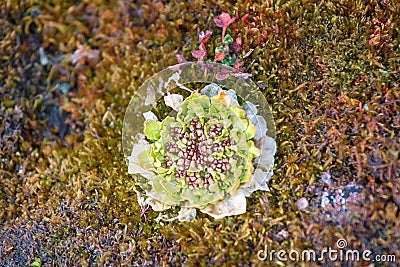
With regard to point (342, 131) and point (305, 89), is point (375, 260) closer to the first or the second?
point (342, 131)

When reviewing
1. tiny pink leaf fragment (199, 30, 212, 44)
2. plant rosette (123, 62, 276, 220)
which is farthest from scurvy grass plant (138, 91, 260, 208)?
tiny pink leaf fragment (199, 30, 212, 44)

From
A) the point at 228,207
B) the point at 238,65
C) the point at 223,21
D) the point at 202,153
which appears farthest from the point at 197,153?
the point at 223,21

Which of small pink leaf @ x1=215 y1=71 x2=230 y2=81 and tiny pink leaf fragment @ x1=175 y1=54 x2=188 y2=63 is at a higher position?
tiny pink leaf fragment @ x1=175 y1=54 x2=188 y2=63

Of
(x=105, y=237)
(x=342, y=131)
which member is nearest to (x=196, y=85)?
(x=342, y=131)

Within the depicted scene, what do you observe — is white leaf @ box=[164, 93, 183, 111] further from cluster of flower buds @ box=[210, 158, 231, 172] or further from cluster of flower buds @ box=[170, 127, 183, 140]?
cluster of flower buds @ box=[210, 158, 231, 172]

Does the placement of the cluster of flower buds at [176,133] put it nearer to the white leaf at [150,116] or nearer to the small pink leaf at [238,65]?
the white leaf at [150,116]

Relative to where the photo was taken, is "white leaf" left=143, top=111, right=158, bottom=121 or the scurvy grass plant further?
"white leaf" left=143, top=111, right=158, bottom=121

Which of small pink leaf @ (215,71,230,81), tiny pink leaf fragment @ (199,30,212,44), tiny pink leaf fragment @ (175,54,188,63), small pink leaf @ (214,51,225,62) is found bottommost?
small pink leaf @ (215,71,230,81)
